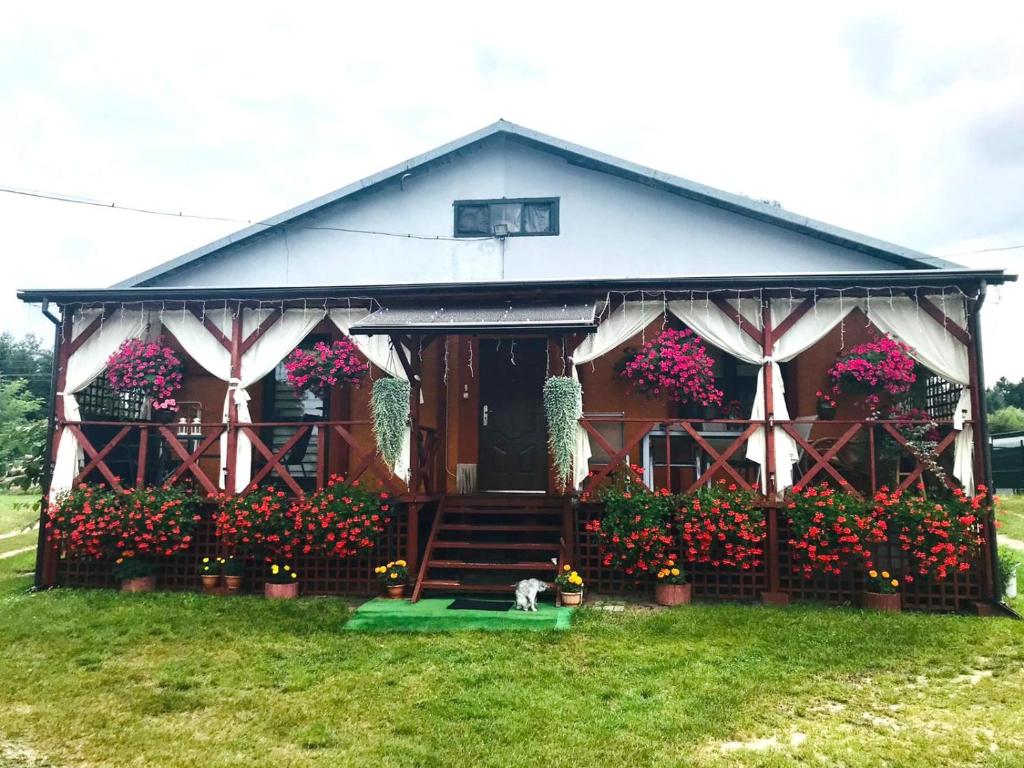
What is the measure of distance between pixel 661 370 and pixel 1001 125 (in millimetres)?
13087

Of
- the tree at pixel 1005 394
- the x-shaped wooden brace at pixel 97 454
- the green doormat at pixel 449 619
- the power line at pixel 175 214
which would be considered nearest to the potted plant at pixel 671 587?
the green doormat at pixel 449 619

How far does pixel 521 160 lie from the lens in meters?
10.9

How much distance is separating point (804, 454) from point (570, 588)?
315 cm

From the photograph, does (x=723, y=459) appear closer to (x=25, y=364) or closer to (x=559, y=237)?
(x=559, y=237)

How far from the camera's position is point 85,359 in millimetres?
8039

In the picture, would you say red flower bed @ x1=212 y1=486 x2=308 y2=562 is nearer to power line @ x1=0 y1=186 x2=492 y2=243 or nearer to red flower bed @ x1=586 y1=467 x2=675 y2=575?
red flower bed @ x1=586 y1=467 x2=675 y2=575

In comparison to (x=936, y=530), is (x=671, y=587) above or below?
below

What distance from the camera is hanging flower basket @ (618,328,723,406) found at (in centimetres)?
724

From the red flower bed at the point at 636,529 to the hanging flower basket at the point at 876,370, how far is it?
2283 millimetres

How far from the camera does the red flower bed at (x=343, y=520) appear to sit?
22.9ft

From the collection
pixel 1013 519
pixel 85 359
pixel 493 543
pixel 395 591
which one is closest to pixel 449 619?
pixel 395 591

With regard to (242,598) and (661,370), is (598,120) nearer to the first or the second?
(661,370)

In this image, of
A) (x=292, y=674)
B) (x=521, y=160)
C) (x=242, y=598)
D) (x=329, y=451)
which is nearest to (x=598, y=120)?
(x=521, y=160)

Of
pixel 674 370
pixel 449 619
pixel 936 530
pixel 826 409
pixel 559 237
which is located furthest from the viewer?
pixel 559 237
